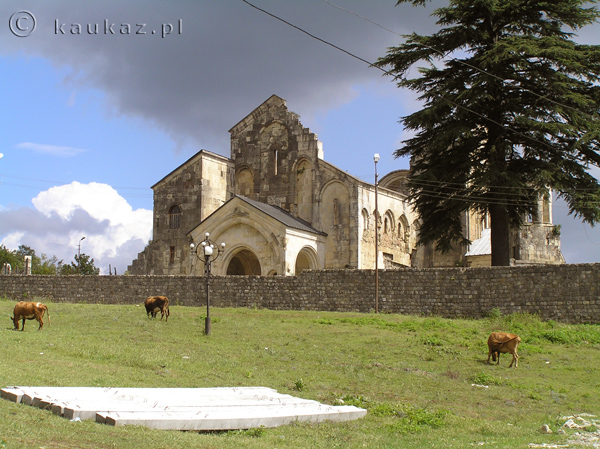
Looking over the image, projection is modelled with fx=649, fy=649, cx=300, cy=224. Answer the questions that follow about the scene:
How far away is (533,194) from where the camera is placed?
2750cm

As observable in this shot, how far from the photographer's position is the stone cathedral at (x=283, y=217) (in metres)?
35.6

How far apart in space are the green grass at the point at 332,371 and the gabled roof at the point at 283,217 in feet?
33.9

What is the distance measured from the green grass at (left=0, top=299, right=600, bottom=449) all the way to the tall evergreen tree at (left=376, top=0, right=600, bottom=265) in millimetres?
6320

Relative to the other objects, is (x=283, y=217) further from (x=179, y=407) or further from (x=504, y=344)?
(x=179, y=407)

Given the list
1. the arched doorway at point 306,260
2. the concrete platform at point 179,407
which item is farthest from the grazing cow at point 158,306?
the arched doorway at point 306,260

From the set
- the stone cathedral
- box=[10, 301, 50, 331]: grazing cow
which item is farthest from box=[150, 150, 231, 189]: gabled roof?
box=[10, 301, 50, 331]: grazing cow

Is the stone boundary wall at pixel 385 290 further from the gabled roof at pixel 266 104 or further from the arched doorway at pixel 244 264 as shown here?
the gabled roof at pixel 266 104

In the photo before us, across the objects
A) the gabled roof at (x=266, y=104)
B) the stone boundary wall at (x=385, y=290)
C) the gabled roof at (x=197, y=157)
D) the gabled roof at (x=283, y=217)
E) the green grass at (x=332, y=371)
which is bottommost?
the green grass at (x=332, y=371)

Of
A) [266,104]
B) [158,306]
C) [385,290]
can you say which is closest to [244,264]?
[266,104]

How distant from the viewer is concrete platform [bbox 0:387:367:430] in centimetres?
864

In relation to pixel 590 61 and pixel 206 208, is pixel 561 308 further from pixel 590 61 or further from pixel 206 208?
pixel 206 208

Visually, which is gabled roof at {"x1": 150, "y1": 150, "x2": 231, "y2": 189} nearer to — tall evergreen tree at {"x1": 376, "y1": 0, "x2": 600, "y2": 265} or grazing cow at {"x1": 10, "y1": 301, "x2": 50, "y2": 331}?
tall evergreen tree at {"x1": 376, "y1": 0, "x2": 600, "y2": 265}

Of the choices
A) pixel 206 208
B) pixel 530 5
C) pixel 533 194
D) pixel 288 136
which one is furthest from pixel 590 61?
pixel 206 208

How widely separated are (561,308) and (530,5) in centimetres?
1318
